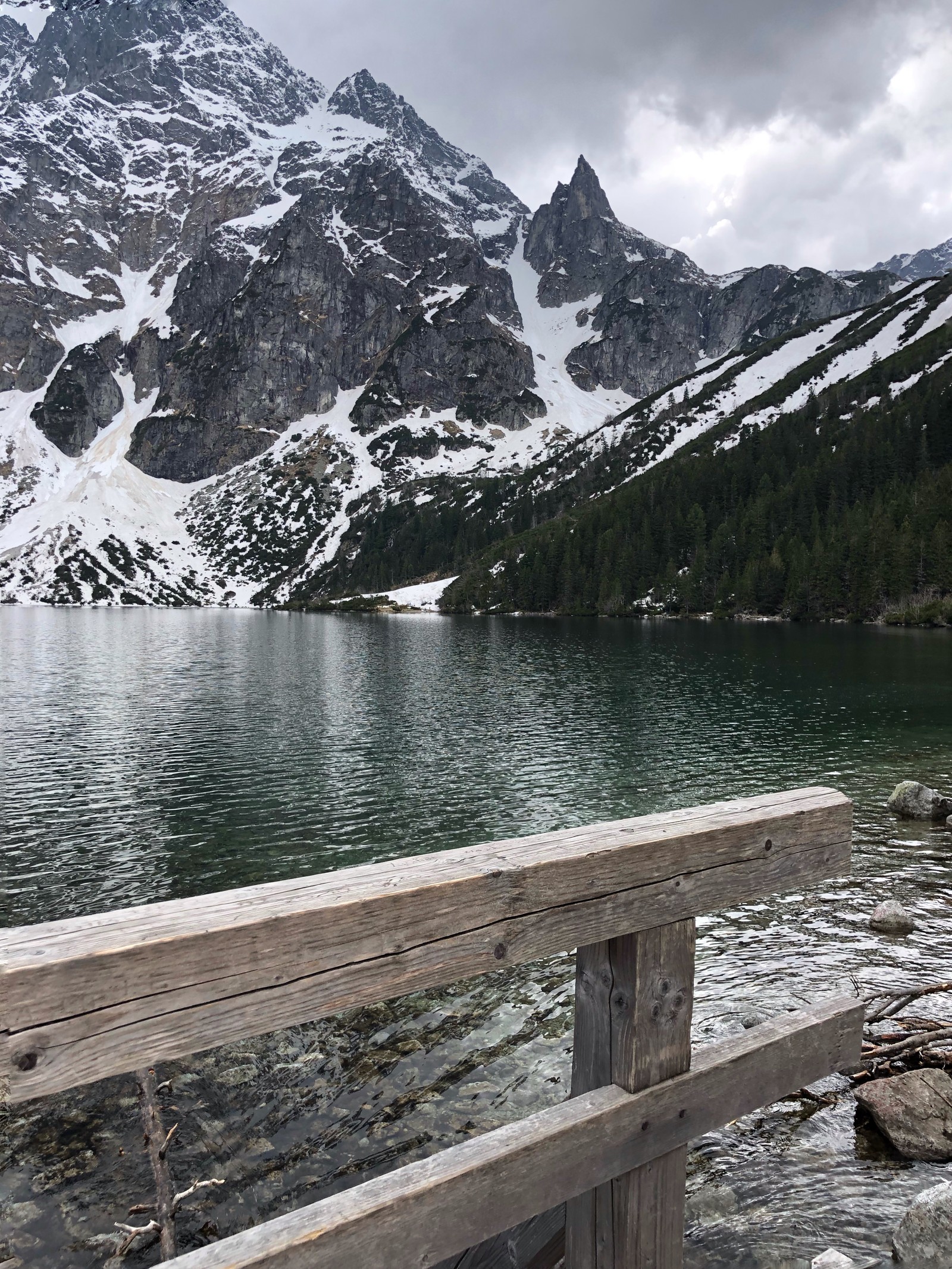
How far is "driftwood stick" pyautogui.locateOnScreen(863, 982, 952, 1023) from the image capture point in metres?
8.88

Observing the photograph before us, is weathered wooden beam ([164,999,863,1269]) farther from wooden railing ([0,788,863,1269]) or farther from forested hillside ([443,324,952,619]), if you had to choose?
forested hillside ([443,324,952,619])

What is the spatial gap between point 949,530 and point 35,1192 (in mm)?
132653

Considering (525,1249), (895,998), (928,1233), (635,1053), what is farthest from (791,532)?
(635,1053)

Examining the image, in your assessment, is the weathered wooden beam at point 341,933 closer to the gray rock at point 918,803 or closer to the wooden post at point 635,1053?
the wooden post at point 635,1053

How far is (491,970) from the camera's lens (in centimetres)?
285

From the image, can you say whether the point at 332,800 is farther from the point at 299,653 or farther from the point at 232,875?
the point at 299,653

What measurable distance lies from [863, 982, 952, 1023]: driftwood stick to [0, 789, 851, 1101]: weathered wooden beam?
6664mm

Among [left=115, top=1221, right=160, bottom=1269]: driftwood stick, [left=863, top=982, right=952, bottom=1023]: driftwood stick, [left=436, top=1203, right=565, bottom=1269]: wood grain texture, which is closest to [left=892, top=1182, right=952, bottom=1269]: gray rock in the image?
[left=863, top=982, right=952, bottom=1023]: driftwood stick

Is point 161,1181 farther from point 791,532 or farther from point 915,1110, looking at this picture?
point 791,532

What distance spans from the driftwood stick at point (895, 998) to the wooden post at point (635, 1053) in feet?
20.7

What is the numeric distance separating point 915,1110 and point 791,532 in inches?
6327

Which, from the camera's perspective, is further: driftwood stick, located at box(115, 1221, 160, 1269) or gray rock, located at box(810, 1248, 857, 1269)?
driftwood stick, located at box(115, 1221, 160, 1269)

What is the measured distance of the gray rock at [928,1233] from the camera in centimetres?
579

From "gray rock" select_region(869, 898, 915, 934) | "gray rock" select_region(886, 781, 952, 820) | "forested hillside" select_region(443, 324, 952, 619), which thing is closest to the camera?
"gray rock" select_region(869, 898, 915, 934)
